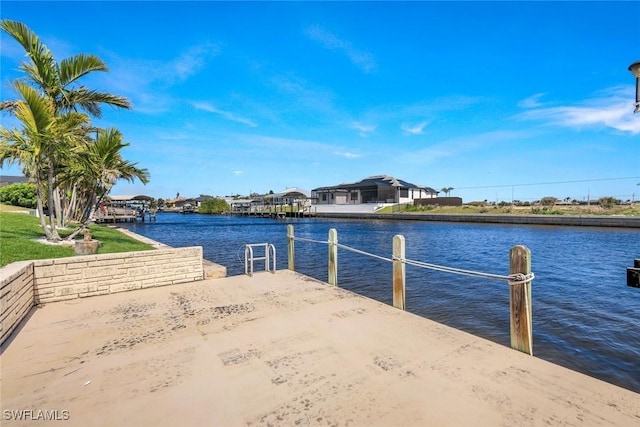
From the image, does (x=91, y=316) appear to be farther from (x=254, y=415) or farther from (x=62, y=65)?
(x=62, y=65)

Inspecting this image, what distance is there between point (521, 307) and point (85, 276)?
6.68 metres

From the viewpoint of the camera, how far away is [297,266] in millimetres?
13250

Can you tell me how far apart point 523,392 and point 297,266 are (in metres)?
10.7

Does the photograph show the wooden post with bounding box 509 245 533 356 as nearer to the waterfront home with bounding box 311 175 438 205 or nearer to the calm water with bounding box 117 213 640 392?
the calm water with bounding box 117 213 640 392

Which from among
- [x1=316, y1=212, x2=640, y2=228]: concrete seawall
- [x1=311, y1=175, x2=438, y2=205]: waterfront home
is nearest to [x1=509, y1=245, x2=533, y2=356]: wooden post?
[x1=316, y1=212, x2=640, y2=228]: concrete seawall

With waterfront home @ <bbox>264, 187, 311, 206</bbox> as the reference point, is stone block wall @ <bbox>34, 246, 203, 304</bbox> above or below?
below

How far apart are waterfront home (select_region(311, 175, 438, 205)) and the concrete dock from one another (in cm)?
5400

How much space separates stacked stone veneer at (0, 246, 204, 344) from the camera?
4359mm

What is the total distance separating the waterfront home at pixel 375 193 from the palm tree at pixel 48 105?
166 feet

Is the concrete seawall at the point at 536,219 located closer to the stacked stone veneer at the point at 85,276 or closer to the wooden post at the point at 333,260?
the wooden post at the point at 333,260

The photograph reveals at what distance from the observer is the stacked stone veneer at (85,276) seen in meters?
4.36

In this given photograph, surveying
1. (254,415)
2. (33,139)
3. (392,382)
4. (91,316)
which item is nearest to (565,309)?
(392,382)

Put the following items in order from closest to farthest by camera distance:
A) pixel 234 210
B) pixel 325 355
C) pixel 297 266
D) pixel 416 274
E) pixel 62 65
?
pixel 325 355 → pixel 62 65 → pixel 416 274 → pixel 297 266 → pixel 234 210

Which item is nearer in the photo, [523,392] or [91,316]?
[523,392]
